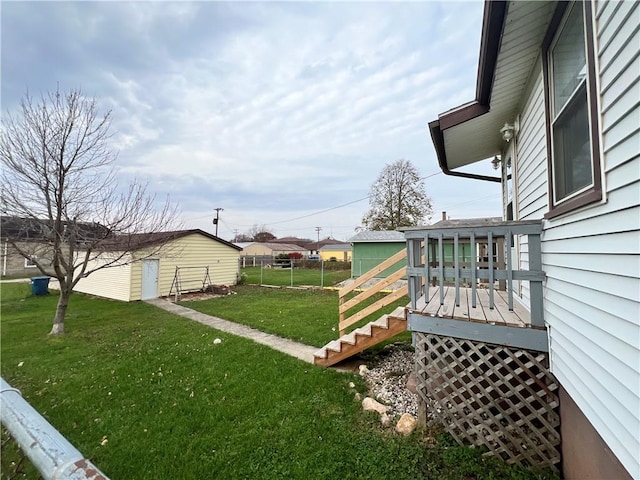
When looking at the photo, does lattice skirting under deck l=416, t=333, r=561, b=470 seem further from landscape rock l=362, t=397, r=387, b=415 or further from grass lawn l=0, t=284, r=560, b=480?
landscape rock l=362, t=397, r=387, b=415

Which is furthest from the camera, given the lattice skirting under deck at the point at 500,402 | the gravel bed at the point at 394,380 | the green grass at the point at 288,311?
the green grass at the point at 288,311

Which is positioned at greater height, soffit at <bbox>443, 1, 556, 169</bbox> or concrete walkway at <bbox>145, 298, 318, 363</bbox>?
soffit at <bbox>443, 1, 556, 169</bbox>

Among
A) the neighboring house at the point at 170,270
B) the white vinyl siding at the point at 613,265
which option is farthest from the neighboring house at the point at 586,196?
the neighboring house at the point at 170,270

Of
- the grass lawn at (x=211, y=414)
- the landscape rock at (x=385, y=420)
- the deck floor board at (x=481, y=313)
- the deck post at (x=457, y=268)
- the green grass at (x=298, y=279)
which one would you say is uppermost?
the deck post at (x=457, y=268)

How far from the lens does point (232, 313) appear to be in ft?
31.1

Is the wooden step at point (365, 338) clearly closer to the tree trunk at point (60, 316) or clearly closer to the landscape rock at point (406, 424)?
the landscape rock at point (406, 424)

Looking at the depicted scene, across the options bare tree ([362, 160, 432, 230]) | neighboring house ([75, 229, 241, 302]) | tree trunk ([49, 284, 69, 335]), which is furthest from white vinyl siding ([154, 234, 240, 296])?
bare tree ([362, 160, 432, 230])

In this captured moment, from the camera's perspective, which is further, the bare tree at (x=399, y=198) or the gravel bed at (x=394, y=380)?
the bare tree at (x=399, y=198)

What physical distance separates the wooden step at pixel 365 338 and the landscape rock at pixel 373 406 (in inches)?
41.1

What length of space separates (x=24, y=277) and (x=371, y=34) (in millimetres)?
27769

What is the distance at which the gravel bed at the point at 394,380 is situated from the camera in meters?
3.72

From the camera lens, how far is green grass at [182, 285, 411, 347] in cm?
697

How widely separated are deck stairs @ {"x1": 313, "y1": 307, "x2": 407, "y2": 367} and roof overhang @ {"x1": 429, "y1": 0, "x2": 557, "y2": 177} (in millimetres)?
2988

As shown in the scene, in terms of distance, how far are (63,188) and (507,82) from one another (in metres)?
9.66
